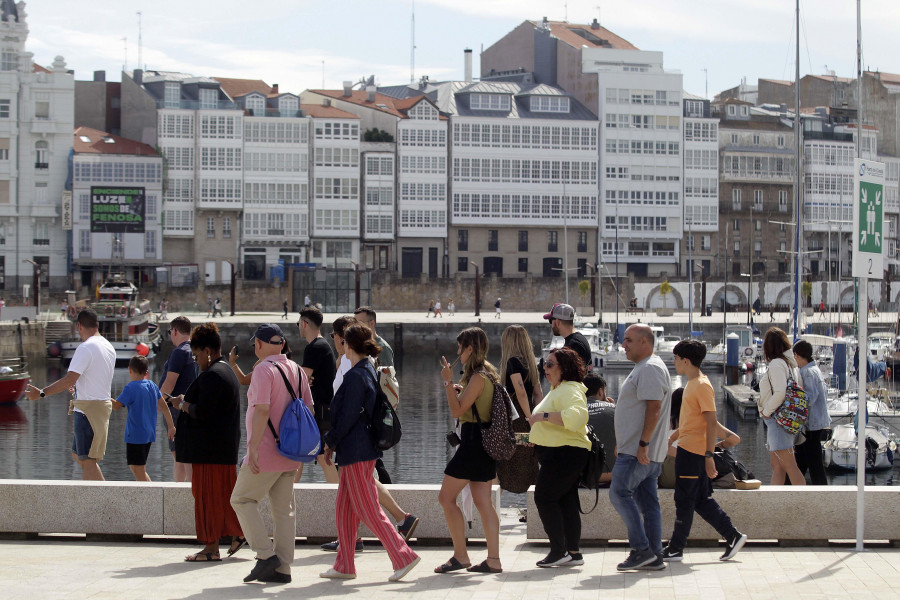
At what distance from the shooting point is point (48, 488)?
33.3ft

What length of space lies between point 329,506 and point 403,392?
3586 cm

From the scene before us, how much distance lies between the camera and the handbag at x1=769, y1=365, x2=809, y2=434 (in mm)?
11250

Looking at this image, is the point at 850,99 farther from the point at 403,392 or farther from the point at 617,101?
the point at 403,392

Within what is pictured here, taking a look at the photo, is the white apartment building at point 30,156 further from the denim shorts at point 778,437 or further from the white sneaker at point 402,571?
the white sneaker at point 402,571

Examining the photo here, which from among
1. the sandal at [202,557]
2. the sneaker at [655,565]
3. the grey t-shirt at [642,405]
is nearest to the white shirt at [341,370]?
the sandal at [202,557]

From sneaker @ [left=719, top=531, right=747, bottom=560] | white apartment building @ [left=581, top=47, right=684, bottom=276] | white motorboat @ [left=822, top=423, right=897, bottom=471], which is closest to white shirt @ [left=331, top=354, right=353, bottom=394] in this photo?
sneaker @ [left=719, top=531, right=747, bottom=560]

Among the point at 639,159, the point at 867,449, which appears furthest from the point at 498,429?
the point at 639,159

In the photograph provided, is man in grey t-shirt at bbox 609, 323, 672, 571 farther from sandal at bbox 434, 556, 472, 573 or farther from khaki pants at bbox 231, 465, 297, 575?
khaki pants at bbox 231, 465, 297, 575

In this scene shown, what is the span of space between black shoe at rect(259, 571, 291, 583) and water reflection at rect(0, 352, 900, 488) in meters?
11.4

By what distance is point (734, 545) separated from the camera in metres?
9.25

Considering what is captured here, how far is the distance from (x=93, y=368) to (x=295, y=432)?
11.6 feet

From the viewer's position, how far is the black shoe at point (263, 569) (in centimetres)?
860

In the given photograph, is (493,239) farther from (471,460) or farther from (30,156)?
(471,460)

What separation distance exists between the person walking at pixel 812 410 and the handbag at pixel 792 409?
29 cm
